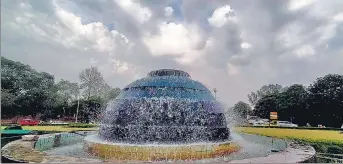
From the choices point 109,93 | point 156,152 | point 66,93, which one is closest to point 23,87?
point 66,93

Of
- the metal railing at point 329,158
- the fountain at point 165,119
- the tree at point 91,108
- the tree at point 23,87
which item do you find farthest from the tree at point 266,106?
the tree at point 23,87

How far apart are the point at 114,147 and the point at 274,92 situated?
393cm

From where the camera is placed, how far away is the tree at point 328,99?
21.5 ft

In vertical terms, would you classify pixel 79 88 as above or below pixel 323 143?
above

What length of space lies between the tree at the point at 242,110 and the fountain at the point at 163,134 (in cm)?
177

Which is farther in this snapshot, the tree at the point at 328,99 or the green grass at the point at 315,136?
the tree at the point at 328,99

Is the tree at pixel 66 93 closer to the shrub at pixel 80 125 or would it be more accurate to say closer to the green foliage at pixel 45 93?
the green foliage at pixel 45 93

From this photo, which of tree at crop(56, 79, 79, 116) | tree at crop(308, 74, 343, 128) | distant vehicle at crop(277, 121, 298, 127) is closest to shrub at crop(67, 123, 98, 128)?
tree at crop(56, 79, 79, 116)

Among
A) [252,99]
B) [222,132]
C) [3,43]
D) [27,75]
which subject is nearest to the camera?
[3,43]

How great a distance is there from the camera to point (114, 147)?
525 centimetres

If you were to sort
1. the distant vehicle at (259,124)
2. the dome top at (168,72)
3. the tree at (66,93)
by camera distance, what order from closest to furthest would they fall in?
1. the dome top at (168,72)
2. the distant vehicle at (259,124)
3. the tree at (66,93)

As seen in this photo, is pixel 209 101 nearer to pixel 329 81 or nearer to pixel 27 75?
pixel 329 81

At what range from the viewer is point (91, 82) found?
8039mm

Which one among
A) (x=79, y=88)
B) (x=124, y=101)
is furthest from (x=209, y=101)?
(x=79, y=88)
